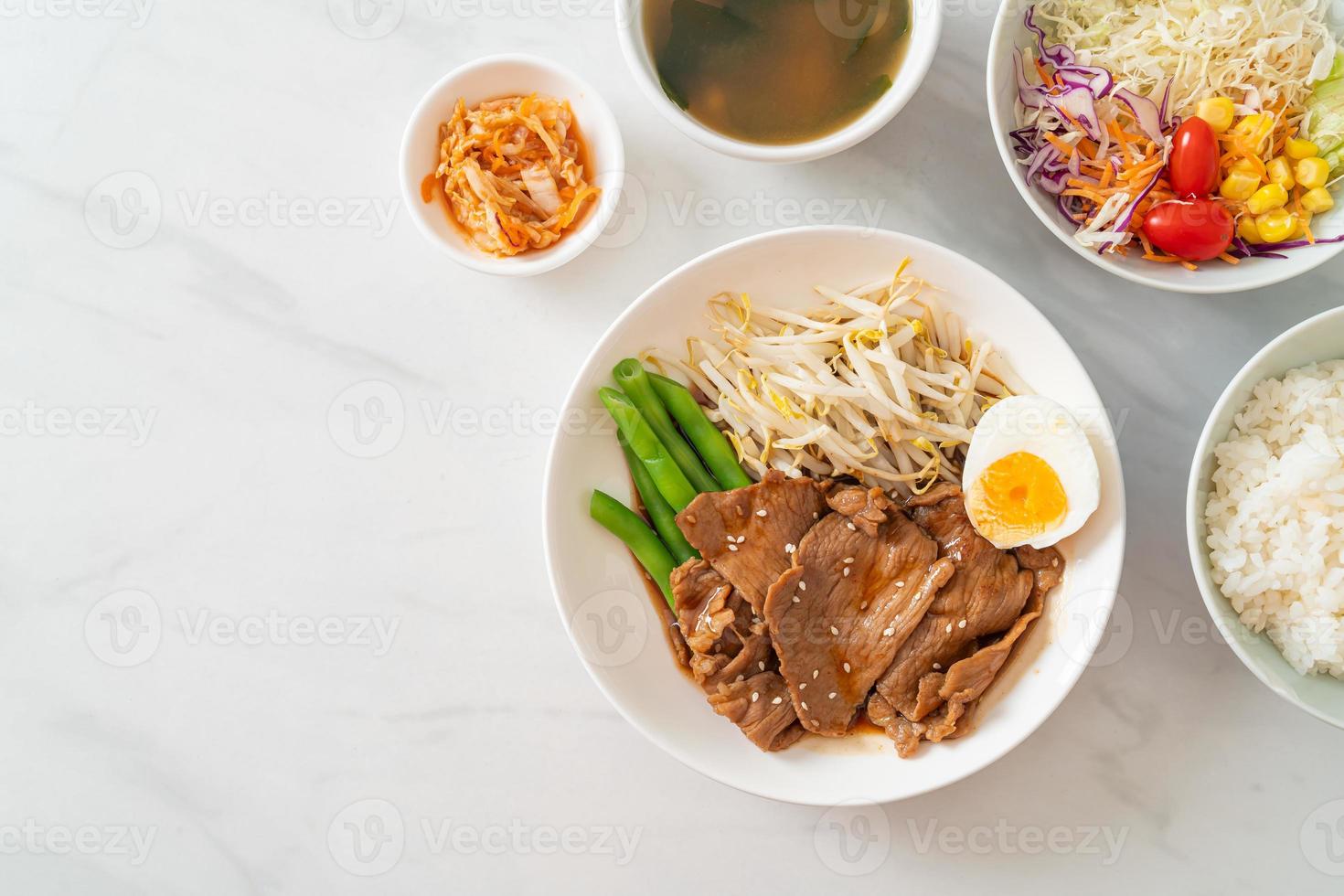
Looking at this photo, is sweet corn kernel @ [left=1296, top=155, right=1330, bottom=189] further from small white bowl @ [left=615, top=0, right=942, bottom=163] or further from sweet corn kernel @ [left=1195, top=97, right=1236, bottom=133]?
small white bowl @ [left=615, top=0, right=942, bottom=163]

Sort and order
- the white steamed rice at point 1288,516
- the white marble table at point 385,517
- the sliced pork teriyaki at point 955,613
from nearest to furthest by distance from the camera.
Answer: the white steamed rice at point 1288,516
the sliced pork teriyaki at point 955,613
the white marble table at point 385,517

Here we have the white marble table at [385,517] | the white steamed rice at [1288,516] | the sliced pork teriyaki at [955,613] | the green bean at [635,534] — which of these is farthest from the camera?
the white marble table at [385,517]

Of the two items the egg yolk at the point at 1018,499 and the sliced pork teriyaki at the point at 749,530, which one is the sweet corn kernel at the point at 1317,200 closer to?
the egg yolk at the point at 1018,499

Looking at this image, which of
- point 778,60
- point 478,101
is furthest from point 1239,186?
point 478,101

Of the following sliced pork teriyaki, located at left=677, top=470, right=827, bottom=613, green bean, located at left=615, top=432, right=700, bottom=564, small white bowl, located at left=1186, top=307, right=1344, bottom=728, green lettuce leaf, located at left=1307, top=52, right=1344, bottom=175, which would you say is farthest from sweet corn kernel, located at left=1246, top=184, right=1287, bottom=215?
green bean, located at left=615, top=432, right=700, bottom=564

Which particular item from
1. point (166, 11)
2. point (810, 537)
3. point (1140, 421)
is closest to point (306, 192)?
point (166, 11)

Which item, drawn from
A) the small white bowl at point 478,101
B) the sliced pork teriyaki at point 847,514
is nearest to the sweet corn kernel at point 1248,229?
the sliced pork teriyaki at point 847,514

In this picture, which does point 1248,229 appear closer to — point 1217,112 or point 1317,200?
point 1317,200
